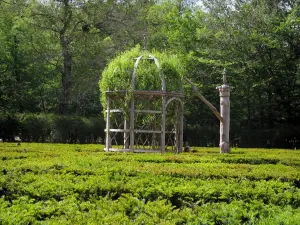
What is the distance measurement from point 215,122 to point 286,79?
17.4 feet

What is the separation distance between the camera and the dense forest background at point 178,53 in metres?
26.0

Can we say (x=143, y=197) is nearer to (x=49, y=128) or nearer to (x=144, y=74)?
(x=144, y=74)

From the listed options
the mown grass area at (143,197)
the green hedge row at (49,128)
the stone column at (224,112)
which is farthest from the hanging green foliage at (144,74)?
the green hedge row at (49,128)

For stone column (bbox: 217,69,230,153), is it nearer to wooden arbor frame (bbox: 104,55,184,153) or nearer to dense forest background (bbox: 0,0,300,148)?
wooden arbor frame (bbox: 104,55,184,153)

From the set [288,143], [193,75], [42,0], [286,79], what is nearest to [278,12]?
[286,79]

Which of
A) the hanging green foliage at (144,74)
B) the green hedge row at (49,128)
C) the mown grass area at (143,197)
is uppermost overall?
the hanging green foliage at (144,74)

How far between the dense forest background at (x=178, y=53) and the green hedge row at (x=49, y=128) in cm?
5

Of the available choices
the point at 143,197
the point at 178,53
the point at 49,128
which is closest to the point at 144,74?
the point at 143,197

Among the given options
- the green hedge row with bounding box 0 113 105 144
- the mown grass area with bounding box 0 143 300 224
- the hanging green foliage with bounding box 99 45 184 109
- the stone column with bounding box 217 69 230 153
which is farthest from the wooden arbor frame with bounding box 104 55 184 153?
the green hedge row with bounding box 0 113 105 144

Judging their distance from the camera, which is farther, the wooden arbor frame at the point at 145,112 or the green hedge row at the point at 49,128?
the green hedge row at the point at 49,128

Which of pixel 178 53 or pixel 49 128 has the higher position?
pixel 178 53

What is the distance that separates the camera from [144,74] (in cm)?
1502

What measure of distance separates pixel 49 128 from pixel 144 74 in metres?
11.6

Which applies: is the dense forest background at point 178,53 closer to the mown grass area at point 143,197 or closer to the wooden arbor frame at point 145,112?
the wooden arbor frame at point 145,112
